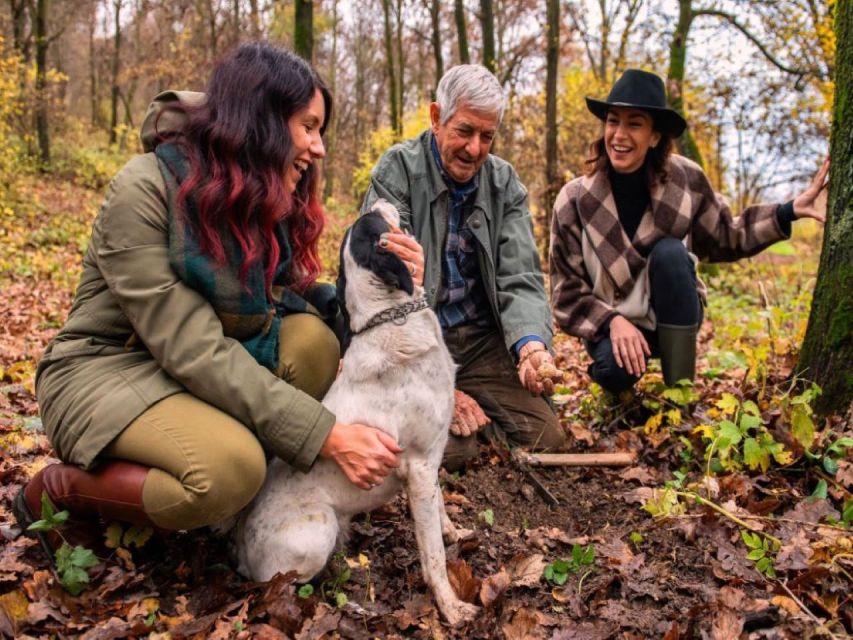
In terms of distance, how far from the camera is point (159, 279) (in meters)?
2.57

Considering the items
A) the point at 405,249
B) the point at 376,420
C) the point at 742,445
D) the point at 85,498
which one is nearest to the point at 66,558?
the point at 85,498

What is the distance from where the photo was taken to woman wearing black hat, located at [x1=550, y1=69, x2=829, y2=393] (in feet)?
13.5

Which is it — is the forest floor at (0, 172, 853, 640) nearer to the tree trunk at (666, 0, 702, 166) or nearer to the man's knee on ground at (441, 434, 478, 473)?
the man's knee on ground at (441, 434, 478, 473)

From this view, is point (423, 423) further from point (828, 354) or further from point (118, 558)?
point (828, 354)

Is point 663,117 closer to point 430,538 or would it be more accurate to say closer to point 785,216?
point 785,216

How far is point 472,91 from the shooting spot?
11.7ft

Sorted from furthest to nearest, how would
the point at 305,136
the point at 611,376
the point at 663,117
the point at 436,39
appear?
the point at 436,39 < the point at 611,376 < the point at 663,117 < the point at 305,136

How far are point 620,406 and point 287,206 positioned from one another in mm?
2775

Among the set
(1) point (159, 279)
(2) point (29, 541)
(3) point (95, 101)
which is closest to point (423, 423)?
(1) point (159, 279)

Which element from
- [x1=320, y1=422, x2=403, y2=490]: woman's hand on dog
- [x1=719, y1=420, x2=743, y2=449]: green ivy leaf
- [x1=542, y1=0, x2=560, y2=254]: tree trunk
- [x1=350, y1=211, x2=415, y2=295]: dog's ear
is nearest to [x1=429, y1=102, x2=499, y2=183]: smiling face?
[x1=350, y1=211, x2=415, y2=295]: dog's ear

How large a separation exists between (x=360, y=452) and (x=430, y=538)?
49 centimetres

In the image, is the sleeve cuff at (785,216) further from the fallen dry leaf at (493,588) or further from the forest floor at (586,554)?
the fallen dry leaf at (493,588)

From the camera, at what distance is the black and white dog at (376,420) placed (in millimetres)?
2689

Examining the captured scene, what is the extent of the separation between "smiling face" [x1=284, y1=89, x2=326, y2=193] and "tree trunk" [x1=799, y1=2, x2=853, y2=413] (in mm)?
2696
